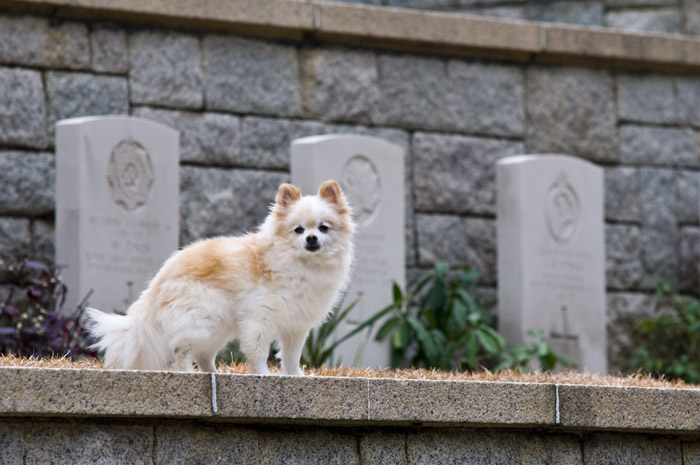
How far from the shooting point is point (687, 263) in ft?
34.7

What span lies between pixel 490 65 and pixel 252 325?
6.27 metres

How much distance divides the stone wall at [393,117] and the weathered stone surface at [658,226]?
0.04 feet

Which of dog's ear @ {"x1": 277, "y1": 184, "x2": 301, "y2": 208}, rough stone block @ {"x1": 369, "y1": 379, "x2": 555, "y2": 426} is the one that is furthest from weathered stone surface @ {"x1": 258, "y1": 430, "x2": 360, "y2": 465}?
dog's ear @ {"x1": 277, "y1": 184, "x2": 301, "y2": 208}

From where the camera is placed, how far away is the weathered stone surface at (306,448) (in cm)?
413

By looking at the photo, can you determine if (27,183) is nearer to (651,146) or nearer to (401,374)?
(401,374)

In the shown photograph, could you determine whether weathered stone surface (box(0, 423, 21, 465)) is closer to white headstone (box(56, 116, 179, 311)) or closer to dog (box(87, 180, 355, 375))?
dog (box(87, 180, 355, 375))

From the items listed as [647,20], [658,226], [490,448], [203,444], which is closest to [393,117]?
[658,226]

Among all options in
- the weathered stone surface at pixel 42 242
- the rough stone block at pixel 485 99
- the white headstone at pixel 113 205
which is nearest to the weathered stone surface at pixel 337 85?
the rough stone block at pixel 485 99

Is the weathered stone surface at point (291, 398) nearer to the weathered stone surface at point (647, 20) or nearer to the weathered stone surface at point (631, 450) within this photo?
the weathered stone surface at point (631, 450)

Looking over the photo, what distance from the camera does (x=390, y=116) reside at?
9.79 m

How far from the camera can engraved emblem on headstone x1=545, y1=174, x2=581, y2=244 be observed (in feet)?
30.3

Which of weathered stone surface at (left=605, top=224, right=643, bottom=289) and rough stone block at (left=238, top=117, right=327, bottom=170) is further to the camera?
weathered stone surface at (left=605, top=224, right=643, bottom=289)

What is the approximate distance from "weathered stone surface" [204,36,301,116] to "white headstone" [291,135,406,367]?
1.03 m

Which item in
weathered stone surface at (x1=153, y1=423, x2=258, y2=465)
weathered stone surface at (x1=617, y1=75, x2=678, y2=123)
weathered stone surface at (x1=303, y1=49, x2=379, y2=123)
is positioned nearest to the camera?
weathered stone surface at (x1=153, y1=423, x2=258, y2=465)
